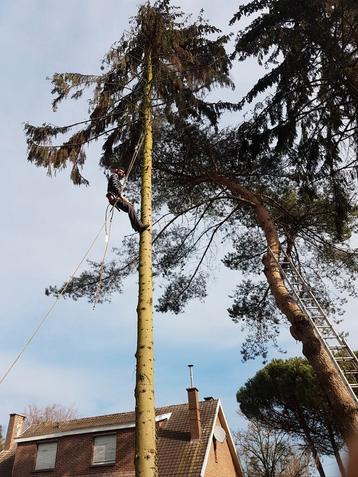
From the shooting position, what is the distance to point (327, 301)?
1284 cm

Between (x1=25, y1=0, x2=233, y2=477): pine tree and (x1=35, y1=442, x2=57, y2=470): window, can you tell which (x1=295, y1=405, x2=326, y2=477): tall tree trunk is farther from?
A: (x1=25, y1=0, x2=233, y2=477): pine tree

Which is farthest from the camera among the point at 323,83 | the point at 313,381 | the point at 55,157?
the point at 313,381

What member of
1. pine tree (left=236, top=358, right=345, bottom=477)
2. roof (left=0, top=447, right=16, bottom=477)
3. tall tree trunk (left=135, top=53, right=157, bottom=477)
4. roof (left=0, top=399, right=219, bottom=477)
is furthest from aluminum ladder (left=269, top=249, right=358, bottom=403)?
roof (left=0, top=447, right=16, bottom=477)

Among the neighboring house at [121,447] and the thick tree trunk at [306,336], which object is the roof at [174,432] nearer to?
the neighboring house at [121,447]

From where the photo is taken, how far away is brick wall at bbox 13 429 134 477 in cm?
1716

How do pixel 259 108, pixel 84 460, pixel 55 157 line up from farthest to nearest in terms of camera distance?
pixel 84 460
pixel 259 108
pixel 55 157

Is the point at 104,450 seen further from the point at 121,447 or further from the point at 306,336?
the point at 306,336

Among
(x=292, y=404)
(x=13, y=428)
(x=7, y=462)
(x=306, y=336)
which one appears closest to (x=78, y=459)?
(x=7, y=462)

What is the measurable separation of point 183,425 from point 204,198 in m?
10.3

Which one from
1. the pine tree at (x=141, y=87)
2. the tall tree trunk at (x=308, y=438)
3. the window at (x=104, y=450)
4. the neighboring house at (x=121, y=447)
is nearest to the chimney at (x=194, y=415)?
the neighboring house at (x=121, y=447)

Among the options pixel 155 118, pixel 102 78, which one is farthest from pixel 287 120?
pixel 102 78

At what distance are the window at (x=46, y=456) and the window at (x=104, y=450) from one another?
204 cm

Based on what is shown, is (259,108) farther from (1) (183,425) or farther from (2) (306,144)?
(1) (183,425)

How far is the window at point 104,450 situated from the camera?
57.8 feet
